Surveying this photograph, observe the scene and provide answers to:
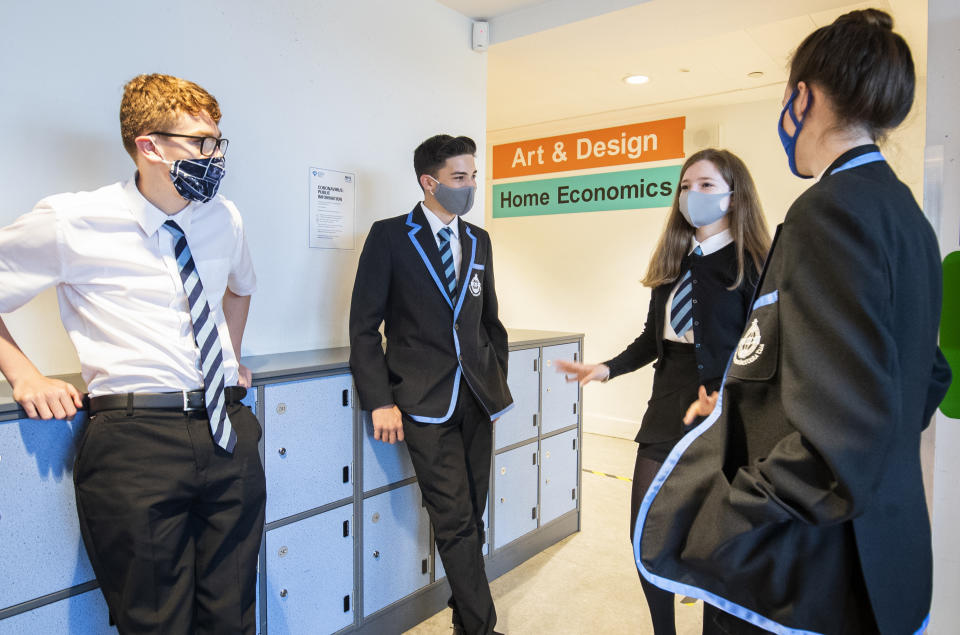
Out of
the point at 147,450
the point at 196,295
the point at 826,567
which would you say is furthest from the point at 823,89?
the point at 147,450

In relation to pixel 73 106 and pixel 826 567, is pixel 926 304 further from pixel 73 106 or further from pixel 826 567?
pixel 73 106

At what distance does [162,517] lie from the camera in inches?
54.7

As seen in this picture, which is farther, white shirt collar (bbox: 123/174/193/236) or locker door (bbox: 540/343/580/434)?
locker door (bbox: 540/343/580/434)

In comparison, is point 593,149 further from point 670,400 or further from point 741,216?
point 670,400

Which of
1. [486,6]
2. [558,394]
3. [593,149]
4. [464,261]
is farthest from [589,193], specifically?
[464,261]

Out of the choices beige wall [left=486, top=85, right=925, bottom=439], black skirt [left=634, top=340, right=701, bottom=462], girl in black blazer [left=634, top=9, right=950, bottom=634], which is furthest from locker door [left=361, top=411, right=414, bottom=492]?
beige wall [left=486, top=85, right=925, bottom=439]

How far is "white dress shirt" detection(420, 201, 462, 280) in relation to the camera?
7.23 feet

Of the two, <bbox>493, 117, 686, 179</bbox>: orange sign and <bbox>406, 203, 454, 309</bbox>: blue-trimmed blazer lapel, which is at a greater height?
<bbox>493, 117, 686, 179</bbox>: orange sign

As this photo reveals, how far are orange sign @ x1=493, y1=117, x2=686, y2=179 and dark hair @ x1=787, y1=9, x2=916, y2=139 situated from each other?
4030 millimetres

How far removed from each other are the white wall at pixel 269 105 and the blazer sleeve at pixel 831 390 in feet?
6.40

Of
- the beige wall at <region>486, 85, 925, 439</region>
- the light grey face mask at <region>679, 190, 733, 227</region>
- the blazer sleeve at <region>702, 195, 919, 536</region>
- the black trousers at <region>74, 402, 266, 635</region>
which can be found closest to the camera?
the blazer sleeve at <region>702, 195, 919, 536</region>

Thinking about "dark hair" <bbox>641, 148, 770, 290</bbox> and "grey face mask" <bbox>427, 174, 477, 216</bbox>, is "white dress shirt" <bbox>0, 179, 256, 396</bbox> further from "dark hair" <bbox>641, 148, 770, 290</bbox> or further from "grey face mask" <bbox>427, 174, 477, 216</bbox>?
"dark hair" <bbox>641, 148, 770, 290</bbox>

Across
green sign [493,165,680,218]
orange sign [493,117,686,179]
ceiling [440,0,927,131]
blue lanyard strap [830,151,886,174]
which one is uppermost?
ceiling [440,0,927,131]

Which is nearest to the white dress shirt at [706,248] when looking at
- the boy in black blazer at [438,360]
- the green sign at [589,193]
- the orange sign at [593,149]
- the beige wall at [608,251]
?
the boy in black blazer at [438,360]
